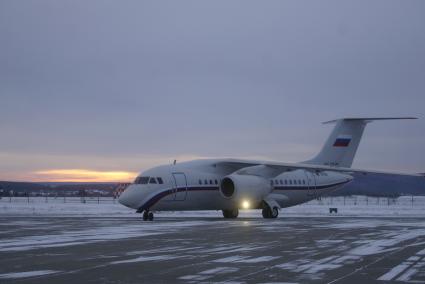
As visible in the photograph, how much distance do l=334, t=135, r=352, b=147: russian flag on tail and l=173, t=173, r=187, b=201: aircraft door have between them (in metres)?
A: 13.9

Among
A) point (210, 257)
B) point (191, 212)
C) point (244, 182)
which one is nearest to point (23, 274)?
point (210, 257)

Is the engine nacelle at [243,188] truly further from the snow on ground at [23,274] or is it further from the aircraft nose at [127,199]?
the snow on ground at [23,274]

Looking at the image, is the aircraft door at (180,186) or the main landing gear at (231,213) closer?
the aircraft door at (180,186)

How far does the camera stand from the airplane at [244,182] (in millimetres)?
37969

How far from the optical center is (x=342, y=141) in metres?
47.8

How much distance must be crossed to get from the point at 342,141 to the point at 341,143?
0.16m

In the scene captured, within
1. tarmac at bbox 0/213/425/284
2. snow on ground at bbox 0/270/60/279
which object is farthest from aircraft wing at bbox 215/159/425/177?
snow on ground at bbox 0/270/60/279

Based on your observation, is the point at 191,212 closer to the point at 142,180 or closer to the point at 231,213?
the point at 231,213

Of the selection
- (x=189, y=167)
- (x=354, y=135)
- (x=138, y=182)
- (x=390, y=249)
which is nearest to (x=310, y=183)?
(x=354, y=135)

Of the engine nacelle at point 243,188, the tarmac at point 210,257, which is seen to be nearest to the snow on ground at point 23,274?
the tarmac at point 210,257

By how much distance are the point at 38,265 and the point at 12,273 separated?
1.36 metres


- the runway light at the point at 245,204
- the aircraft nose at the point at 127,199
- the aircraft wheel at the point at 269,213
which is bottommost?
the aircraft wheel at the point at 269,213

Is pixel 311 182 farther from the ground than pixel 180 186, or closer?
farther from the ground

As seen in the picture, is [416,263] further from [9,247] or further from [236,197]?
[236,197]
